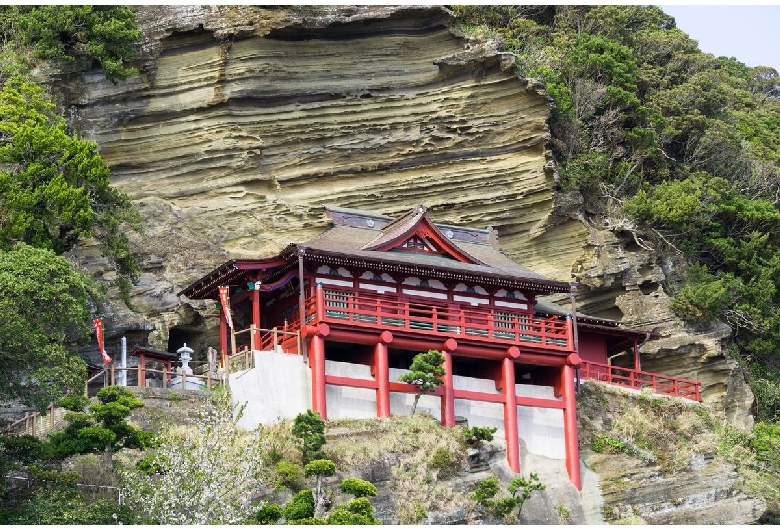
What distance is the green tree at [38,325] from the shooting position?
3653cm

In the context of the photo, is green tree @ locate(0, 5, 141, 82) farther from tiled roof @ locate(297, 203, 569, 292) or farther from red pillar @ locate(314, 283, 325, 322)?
red pillar @ locate(314, 283, 325, 322)

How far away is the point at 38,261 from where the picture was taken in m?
39.1

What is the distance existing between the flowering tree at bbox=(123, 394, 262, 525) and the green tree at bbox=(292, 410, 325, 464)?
1666 mm

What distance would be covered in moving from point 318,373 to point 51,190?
32.9 feet

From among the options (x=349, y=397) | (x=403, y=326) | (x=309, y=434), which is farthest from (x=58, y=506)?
(x=403, y=326)

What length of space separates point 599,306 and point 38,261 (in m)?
24.5

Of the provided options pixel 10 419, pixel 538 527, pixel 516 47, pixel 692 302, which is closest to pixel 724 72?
pixel 516 47

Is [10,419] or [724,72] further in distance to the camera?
[724,72]

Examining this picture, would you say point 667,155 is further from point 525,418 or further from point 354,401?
point 354,401

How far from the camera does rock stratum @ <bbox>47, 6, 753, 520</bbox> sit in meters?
55.0

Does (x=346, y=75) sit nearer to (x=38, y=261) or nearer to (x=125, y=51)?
(x=125, y=51)

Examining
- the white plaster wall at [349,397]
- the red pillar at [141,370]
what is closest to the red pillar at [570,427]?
the white plaster wall at [349,397]

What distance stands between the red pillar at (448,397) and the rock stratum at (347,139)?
423 inches

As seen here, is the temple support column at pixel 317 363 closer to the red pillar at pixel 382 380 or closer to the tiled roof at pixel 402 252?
the red pillar at pixel 382 380
